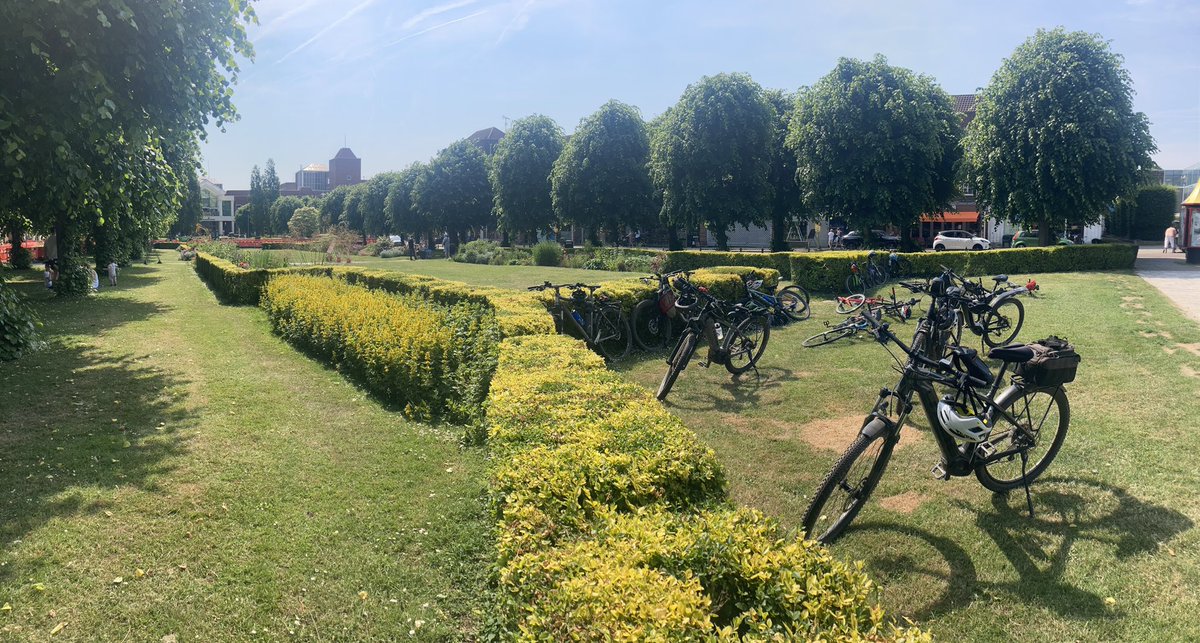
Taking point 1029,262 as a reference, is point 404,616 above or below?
below

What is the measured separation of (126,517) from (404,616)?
7.61 ft

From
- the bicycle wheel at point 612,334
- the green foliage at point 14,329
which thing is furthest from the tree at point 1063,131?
the green foliage at point 14,329

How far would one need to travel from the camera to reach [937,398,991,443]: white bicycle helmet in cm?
401

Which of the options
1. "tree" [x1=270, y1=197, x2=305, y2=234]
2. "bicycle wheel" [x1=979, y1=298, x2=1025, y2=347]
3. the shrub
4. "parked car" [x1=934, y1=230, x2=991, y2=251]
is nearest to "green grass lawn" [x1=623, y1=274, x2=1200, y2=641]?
"bicycle wheel" [x1=979, y1=298, x2=1025, y2=347]

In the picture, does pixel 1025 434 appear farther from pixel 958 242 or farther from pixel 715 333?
pixel 958 242

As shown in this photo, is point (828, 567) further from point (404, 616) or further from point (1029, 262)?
point (1029, 262)

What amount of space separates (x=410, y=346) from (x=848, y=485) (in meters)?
5.18

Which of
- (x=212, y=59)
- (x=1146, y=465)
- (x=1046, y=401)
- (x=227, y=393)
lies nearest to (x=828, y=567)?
(x=1046, y=401)

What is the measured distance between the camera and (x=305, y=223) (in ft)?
258

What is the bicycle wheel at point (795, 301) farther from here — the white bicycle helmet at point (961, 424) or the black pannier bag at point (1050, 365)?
the white bicycle helmet at point (961, 424)

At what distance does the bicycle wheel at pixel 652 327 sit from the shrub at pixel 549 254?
2199cm

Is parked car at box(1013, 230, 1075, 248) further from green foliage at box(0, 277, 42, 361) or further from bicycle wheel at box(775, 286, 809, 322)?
green foliage at box(0, 277, 42, 361)

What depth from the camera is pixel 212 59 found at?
30.7 feet

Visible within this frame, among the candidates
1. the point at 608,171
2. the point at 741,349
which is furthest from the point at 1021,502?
the point at 608,171
